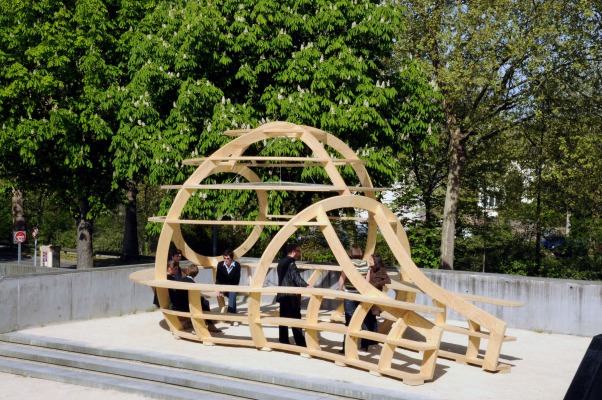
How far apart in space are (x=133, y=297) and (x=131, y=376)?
19.0 ft

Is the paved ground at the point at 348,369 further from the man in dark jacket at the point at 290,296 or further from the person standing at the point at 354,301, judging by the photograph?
the person standing at the point at 354,301

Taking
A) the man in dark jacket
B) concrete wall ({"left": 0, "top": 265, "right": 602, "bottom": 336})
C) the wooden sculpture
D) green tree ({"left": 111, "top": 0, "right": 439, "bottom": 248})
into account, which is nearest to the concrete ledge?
concrete wall ({"left": 0, "top": 265, "right": 602, "bottom": 336})

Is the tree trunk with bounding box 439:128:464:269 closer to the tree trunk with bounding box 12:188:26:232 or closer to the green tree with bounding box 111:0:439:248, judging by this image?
the green tree with bounding box 111:0:439:248

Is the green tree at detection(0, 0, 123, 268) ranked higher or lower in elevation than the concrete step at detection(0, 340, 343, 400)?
higher

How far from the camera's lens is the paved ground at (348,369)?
459 inches

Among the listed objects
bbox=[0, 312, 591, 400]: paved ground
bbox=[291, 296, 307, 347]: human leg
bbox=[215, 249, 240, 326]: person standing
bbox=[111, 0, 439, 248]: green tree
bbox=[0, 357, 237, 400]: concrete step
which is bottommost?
bbox=[0, 357, 237, 400]: concrete step

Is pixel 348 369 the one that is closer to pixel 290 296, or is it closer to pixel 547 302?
pixel 290 296

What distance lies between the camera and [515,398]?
36.7ft

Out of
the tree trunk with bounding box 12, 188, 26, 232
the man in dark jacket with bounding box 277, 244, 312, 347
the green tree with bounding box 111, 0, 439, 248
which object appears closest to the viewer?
the man in dark jacket with bounding box 277, 244, 312, 347

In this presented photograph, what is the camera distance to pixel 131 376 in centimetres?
1278

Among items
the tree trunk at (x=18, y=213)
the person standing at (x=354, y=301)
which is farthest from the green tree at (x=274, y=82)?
the tree trunk at (x=18, y=213)

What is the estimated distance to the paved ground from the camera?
11656mm

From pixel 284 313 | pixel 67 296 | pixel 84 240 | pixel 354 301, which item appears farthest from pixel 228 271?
pixel 84 240

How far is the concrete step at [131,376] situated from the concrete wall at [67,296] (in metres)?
1.33
